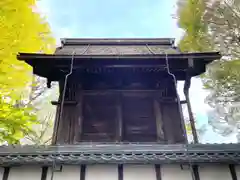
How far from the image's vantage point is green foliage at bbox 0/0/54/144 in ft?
18.8

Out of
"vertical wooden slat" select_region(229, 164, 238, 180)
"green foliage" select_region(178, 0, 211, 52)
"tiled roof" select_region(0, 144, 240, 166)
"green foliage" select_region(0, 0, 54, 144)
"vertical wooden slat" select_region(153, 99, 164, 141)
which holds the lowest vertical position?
"vertical wooden slat" select_region(229, 164, 238, 180)

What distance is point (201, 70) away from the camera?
5301 millimetres

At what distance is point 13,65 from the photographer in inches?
240

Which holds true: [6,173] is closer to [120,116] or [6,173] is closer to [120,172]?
[120,172]

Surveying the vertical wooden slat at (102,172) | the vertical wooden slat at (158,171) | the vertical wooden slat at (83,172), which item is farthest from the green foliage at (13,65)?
the vertical wooden slat at (158,171)

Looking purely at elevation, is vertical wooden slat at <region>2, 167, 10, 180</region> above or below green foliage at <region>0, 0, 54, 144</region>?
below

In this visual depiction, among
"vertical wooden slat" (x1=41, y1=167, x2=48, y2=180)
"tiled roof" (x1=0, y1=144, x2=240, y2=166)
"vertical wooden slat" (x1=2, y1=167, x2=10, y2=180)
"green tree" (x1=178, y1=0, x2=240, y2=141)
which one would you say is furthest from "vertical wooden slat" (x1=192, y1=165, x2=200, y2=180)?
"green tree" (x1=178, y1=0, x2=240, y2=141)

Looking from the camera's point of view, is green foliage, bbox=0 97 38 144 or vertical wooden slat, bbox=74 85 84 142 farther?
green foliage, bbox=0 97 38 144

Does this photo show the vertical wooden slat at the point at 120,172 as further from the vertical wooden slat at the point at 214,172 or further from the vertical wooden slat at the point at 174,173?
the vertical wooden slat at the point at 214,172

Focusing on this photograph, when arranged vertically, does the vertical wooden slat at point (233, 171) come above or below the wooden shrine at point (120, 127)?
below

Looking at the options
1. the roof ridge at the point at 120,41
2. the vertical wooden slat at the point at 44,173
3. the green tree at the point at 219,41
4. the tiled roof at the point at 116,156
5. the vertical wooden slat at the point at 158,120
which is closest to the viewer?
the tiled roof at the point at 116,156

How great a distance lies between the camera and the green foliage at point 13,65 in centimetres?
574

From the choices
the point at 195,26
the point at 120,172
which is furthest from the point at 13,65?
the point at 195,26

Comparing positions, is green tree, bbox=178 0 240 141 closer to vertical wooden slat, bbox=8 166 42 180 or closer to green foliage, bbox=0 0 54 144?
green foliage, bbox=0 0 54 144
